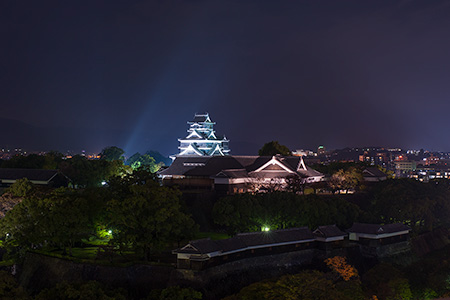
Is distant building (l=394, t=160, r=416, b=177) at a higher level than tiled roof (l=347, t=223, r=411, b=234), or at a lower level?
higher

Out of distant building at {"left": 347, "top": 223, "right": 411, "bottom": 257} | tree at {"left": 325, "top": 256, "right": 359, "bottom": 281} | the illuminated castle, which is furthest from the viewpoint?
the illuminated castle

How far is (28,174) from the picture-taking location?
4422cm

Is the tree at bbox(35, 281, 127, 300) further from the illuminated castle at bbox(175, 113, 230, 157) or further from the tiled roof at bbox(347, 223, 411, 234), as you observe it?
the illuminated castle at bbox(175, 113, 230, 157)

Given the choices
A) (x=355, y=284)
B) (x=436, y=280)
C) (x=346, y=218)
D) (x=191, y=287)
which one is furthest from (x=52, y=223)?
(x=436, y=280)

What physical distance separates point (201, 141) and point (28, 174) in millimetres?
20921

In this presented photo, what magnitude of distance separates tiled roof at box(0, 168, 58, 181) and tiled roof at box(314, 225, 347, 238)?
80.3 ft

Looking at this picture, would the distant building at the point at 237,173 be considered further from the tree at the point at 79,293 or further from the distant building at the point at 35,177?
the tree at the point at 79,293

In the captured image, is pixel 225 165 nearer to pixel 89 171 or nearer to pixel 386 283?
pixel 89 171

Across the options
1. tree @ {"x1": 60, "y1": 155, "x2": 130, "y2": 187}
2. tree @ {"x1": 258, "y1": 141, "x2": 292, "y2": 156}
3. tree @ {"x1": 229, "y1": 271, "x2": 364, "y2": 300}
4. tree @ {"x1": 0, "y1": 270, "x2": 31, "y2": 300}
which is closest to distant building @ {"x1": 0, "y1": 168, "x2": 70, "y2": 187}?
tree @ {"x1": 60, "y1": 155, "x2": 130, "y2": 187}

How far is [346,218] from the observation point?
37.0 m

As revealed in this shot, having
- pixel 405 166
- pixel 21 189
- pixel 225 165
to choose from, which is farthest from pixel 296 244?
pixel 405 166

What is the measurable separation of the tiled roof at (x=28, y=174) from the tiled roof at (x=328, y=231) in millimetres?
24477

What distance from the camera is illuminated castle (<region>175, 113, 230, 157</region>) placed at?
2274 inches

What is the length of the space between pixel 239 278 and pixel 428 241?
20423 millimetres
